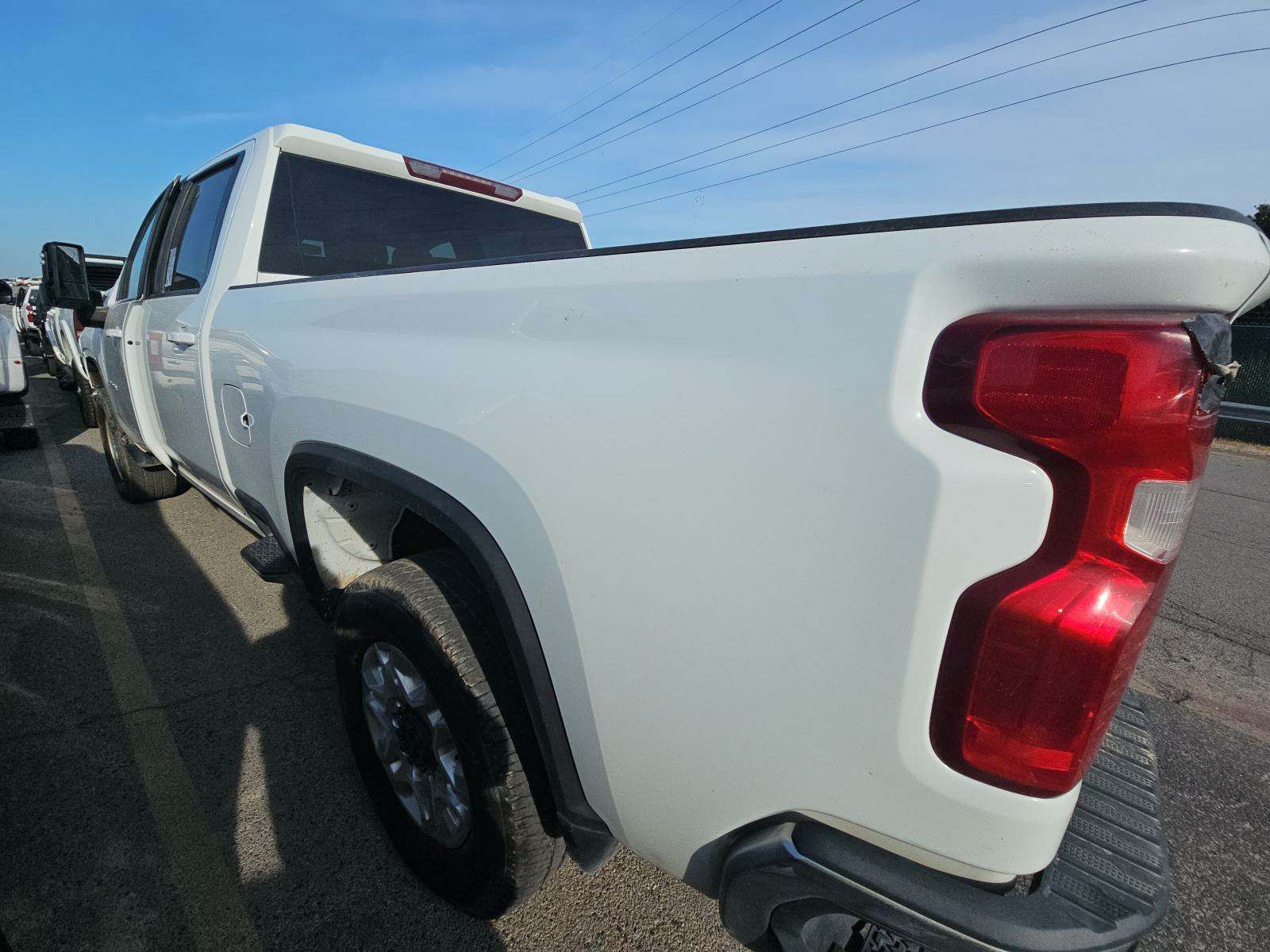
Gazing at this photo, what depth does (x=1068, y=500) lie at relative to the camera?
85cm

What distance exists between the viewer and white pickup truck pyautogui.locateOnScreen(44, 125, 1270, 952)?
832 mm

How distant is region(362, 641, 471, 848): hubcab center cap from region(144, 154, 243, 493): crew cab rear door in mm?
1585

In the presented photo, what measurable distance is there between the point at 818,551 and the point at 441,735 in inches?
47.9

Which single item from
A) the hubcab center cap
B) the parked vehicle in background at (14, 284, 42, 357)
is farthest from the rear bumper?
the parked vehicle in background at (14, 284, 42, 357)

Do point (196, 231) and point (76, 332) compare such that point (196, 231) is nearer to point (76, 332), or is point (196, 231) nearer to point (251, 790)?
point (251, 790)

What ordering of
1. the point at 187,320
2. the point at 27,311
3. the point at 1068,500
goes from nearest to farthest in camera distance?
the point at 1068,500, the point at 187,320, the point at 27,311

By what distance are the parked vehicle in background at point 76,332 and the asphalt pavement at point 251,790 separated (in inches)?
209

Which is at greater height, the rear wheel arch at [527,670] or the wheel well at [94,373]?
the wheel well at [94,373]

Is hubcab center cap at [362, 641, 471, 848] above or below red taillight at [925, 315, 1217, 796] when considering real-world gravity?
below

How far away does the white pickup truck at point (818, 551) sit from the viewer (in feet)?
2.73

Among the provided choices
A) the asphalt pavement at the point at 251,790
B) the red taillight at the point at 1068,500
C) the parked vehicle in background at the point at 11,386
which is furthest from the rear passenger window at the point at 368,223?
the parked vehicle in background at the point at 11,386

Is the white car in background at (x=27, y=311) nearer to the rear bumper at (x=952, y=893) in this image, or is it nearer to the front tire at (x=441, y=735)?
the front tire at (x=441, y=735)

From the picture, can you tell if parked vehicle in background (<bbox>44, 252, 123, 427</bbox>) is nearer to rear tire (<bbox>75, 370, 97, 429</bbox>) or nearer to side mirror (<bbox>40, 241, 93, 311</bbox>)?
rear tire (<bbox>75, 370, 97, 429</bbox>)

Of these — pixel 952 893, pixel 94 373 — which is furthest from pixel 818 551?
pixel 94 373
